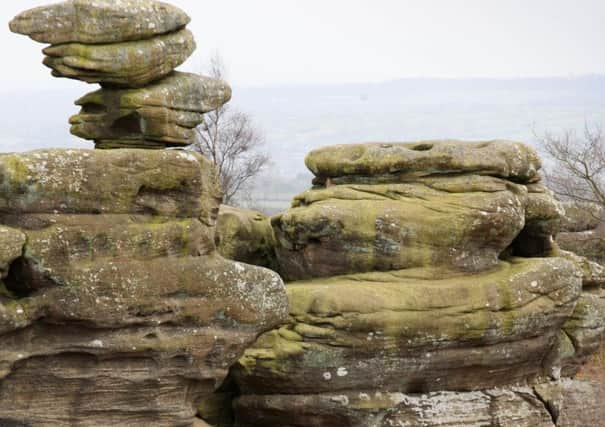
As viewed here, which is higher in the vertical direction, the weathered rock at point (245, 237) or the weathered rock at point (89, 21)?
the weathered rock at point (89, 21)

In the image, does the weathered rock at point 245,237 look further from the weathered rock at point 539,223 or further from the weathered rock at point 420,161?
the weathered rock at point 539,223

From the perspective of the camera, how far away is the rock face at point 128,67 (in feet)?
81.1

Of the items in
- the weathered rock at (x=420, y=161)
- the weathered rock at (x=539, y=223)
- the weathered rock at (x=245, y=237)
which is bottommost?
the weathered rock at (x=245, y=237)

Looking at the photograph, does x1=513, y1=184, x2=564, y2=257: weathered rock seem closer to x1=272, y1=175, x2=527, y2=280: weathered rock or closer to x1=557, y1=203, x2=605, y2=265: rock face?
x1=272, y1=175, x2=527, y2=280: weathered rock

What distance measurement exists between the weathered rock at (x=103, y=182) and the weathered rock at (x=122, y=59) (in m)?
2.72

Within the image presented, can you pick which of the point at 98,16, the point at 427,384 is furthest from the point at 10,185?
the point at 427,384

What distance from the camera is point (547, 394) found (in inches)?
1210

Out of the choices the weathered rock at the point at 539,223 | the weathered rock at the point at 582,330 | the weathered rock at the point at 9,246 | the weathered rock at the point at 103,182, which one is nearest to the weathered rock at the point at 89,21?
the weathered rock at the point at 103,182

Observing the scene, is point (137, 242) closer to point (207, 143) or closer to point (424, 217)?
point (424, 217)

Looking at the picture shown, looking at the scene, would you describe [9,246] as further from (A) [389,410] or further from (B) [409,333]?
(A) [389,410]

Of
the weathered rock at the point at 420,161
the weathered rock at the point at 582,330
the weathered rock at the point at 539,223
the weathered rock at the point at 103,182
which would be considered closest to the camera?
the weathered rock at the point at 103,182

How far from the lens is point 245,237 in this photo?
32.0m

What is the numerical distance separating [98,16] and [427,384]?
550 inches

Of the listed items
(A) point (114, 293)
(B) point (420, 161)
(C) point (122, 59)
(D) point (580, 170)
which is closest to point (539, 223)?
(B) point (420, 161)
